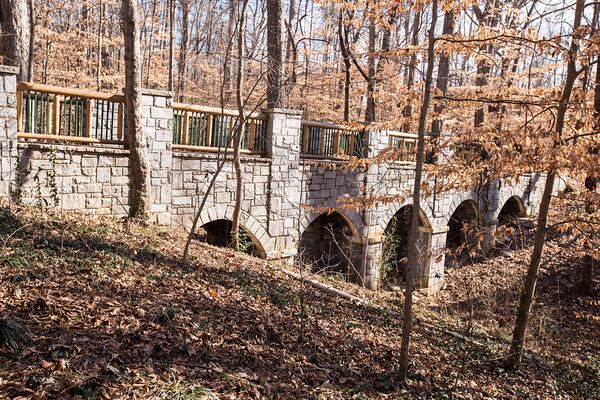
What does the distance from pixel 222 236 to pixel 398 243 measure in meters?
5.38

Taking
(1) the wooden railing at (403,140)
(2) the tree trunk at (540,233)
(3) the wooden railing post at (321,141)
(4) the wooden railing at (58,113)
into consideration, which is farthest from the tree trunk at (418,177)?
(1) the wooden railing at (403,140)

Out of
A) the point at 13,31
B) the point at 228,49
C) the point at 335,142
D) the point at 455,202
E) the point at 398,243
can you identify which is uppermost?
the point at 13,31

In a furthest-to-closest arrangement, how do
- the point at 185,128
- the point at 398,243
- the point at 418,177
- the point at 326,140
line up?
the point at 398,243, the point at 326,140, the point at 185,128, the point at 418,177

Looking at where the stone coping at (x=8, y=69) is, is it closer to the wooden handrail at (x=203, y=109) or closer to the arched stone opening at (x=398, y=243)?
the wooden handrail at (x=203, y=109)

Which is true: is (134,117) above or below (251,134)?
above

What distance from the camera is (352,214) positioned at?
42.2 ft

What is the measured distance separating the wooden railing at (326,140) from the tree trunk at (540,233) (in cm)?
616

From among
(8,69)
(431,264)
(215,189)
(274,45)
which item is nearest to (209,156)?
(215,189)

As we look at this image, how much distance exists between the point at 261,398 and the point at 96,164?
5.70m

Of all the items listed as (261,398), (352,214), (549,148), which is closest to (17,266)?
(261,398)

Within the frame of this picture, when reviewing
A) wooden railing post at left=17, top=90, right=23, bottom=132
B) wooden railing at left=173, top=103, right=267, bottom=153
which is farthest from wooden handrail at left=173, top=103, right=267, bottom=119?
wooden railing post at left=17, top=90, right=23, bottom=132

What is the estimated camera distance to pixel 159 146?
9000 millimetres

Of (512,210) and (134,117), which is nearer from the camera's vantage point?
(134,117)

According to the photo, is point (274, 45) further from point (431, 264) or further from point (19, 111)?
point (431, 264)
